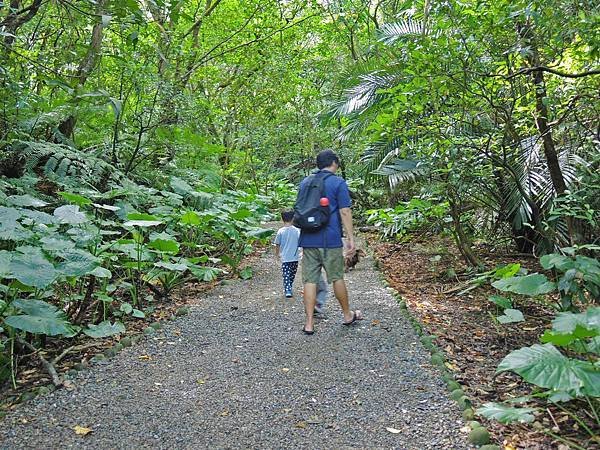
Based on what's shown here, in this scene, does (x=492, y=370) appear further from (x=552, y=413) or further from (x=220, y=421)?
(x=220, y=421)

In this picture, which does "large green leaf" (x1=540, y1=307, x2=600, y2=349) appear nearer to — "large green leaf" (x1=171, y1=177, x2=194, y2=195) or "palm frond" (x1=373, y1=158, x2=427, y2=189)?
"large green leaf" (x1=171, y1=177, x2=194, y2=195)

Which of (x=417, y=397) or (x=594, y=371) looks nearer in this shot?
(x=594, y=371)

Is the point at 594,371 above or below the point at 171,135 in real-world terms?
below

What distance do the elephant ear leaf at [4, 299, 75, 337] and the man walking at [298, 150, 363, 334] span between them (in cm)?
200

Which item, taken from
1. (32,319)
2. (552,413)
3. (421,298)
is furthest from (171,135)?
(552,413)

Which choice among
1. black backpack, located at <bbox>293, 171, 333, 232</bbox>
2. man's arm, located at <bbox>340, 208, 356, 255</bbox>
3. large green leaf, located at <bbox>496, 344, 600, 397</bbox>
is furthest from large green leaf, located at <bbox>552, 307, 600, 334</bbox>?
black backpack, located at <bbox>293, 171, 333, 232</bbox>

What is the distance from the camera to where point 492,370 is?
13.6 feet

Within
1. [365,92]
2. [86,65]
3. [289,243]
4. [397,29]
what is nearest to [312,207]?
[289,243]

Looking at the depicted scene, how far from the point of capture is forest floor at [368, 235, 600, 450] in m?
3.09

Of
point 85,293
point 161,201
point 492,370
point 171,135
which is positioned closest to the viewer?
point 492,370

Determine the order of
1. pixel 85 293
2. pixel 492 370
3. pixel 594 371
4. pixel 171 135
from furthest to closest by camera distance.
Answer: pixel 171 135
pixel 85 293
pixel 492 370
pixel 594 371

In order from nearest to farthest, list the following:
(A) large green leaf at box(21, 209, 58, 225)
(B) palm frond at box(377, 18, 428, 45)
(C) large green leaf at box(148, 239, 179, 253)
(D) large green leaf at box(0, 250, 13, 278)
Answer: (D) large green leaf at box(0, 250, 13, 278) → (A) large green leaf at box(21, 209, 58, 225) → (C) large green leaf at box(148, 239, 179, 253) → (B) palm frond at box(377, 18, 428, 45)

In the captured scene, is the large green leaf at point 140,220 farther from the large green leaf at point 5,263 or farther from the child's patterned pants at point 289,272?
the child's patterned pants at point 289,272

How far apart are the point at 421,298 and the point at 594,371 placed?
378 centimetres
